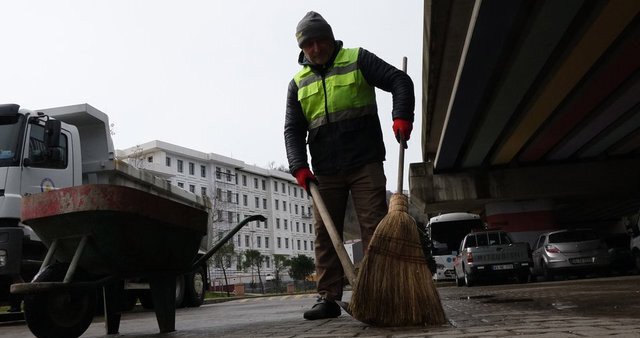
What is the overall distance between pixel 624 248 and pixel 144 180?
1678cm

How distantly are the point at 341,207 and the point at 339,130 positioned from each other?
25.4 inches

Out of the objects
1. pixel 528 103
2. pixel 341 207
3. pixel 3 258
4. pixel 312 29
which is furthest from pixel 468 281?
pixel 312 29

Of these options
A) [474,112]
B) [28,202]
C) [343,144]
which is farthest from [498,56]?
[28,202]

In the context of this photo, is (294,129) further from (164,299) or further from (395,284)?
(395,284)

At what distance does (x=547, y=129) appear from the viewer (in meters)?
17.5

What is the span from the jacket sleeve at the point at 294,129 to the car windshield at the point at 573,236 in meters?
14.1

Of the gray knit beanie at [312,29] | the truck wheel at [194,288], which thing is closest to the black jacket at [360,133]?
the gray knit beanie at [312,29]

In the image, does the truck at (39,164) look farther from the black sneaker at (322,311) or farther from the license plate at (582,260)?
the license plate at (582,260)

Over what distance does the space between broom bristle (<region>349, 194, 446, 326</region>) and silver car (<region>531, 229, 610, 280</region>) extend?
14499 mm

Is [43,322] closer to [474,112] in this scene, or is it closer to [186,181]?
[474,112]

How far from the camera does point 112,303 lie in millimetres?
4855

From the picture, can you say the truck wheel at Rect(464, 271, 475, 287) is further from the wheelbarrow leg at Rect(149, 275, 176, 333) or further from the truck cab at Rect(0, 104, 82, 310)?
the wheelbarrow leg at Rect(149, 275, 176, 333)

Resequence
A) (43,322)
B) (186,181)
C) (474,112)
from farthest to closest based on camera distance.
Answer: (186,181) < (474,112) < (43,322)

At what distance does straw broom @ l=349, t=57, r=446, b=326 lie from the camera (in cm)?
346
